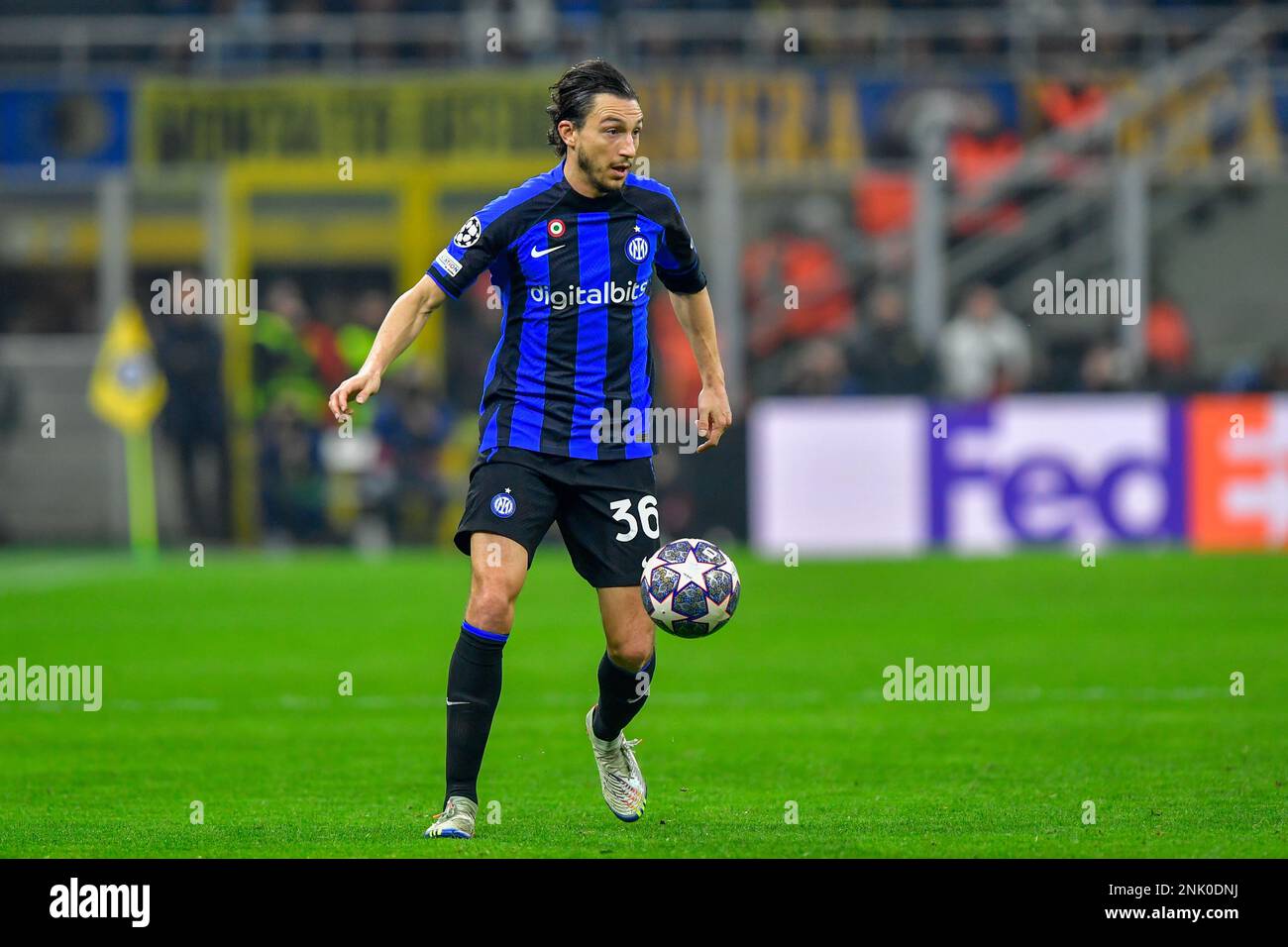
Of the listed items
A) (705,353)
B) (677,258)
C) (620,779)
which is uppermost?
(677,258)

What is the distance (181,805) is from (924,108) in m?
15.9

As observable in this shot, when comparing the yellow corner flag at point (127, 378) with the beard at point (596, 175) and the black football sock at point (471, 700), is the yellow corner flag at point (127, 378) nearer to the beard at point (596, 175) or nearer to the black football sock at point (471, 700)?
the beard at point (596, 175)

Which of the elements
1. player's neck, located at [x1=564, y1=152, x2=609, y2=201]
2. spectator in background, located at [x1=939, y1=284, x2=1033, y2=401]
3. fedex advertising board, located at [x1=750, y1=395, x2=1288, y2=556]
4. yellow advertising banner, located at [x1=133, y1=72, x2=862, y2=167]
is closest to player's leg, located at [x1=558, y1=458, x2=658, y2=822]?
player's neck, located at [x1=564, y1=152, x2=609, y2=201]

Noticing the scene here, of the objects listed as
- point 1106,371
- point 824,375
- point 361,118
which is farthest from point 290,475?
point 1106,371

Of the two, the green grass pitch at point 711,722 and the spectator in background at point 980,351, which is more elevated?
the spectator in background at point 980,351

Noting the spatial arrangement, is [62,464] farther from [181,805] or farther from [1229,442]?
[181,805]

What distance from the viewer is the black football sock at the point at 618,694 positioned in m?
7.08

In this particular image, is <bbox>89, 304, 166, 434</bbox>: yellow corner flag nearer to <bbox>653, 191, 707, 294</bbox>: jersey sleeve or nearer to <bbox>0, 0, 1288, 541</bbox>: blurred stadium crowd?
<bbox>0, 0, 1288, 541</bbox>: blurred stadium crowd

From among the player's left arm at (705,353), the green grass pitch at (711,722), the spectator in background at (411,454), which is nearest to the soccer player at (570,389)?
the player's left arm at (705,353)

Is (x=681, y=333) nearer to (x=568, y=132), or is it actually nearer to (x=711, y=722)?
(x=711, y=722)

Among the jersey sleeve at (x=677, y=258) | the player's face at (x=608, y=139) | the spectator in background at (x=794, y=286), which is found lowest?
the jersey sleeve at (x=677, y=258)

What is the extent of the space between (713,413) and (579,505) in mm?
585

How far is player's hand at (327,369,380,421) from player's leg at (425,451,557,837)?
1.74ft

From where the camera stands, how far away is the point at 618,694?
7098 millimetres
